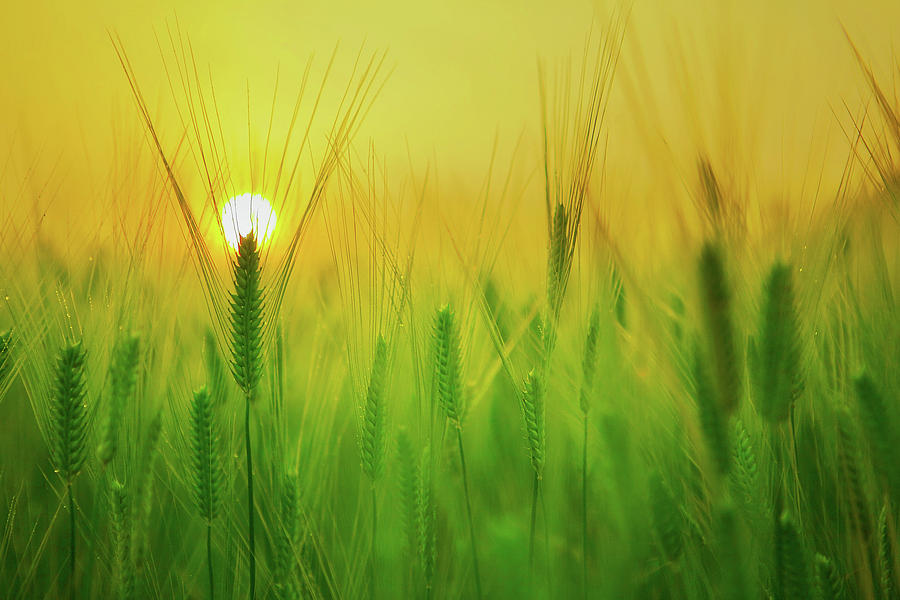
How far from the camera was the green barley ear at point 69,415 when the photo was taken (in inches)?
26.0

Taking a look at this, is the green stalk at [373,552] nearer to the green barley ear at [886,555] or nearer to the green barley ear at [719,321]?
the green barley ear at [719,321]

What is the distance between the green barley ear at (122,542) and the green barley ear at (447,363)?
1.34 ft

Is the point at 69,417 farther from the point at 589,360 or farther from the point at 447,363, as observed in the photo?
the point at 589,360

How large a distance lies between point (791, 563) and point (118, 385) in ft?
2.54

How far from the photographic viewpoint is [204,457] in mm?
684

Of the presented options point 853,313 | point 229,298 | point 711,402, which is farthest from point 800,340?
point 229,298

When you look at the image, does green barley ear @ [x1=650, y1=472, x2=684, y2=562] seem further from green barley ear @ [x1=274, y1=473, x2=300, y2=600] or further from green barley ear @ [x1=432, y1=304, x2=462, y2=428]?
green barley ear @ [x1=274, y1=473, x2=300, y2=600]

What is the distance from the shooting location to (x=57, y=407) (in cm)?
68

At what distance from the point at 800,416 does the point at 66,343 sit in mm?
1121

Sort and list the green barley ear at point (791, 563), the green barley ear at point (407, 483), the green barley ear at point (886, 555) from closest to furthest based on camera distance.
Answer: the green barley ear at point (791, 563)
the green barley ear at point (886, 555)
the green barley ear at point (407, 483)

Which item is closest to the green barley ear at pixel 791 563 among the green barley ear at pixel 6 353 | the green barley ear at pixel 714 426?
the green barley ear at pixel 714 426

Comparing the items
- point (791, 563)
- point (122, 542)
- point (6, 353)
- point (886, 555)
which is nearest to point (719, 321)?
point (791, 563)

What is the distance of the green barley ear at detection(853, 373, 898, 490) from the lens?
622 millimetres

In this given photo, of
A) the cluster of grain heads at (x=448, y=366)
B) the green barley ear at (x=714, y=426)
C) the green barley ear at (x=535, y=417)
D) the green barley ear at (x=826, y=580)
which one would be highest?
the cluster of grain heads at (x=448, y=366)
